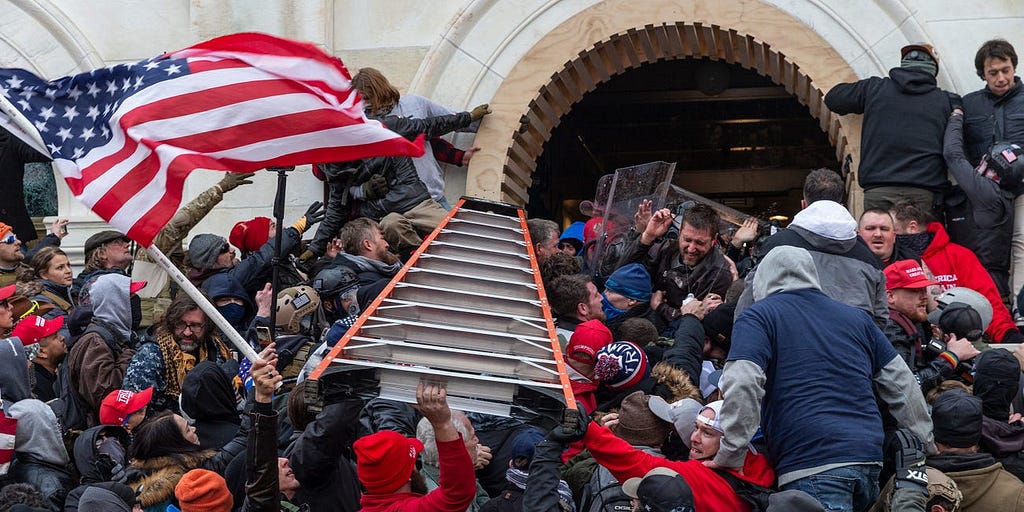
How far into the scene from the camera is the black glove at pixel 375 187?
11227 millimetres

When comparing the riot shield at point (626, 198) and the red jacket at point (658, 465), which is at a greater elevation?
the riot shield at point (626, 198)

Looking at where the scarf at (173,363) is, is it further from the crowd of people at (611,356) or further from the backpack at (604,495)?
the backpack at (604,495)

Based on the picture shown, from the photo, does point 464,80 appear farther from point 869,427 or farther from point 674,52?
point 869,427

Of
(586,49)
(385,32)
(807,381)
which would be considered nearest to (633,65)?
(586,49)

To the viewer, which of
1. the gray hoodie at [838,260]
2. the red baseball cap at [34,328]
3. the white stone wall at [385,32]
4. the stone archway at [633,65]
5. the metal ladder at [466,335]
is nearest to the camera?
the metal ladder at [466,335]

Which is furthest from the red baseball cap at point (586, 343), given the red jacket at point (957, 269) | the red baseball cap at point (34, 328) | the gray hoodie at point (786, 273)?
the red baseball cap at point (34, 328)

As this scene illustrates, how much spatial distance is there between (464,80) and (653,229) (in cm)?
286

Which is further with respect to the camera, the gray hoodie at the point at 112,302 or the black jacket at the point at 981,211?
the black jacket at the point at 981,211

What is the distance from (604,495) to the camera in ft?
22.4

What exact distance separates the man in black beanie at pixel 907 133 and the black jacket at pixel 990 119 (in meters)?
0.18

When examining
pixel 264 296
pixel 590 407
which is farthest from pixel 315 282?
pixel 590 407

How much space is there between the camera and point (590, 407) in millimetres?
8203

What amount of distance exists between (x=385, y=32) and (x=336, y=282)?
3.26 meters

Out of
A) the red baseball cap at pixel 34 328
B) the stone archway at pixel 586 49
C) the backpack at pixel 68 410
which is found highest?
the stone archway at pixel 586 49
